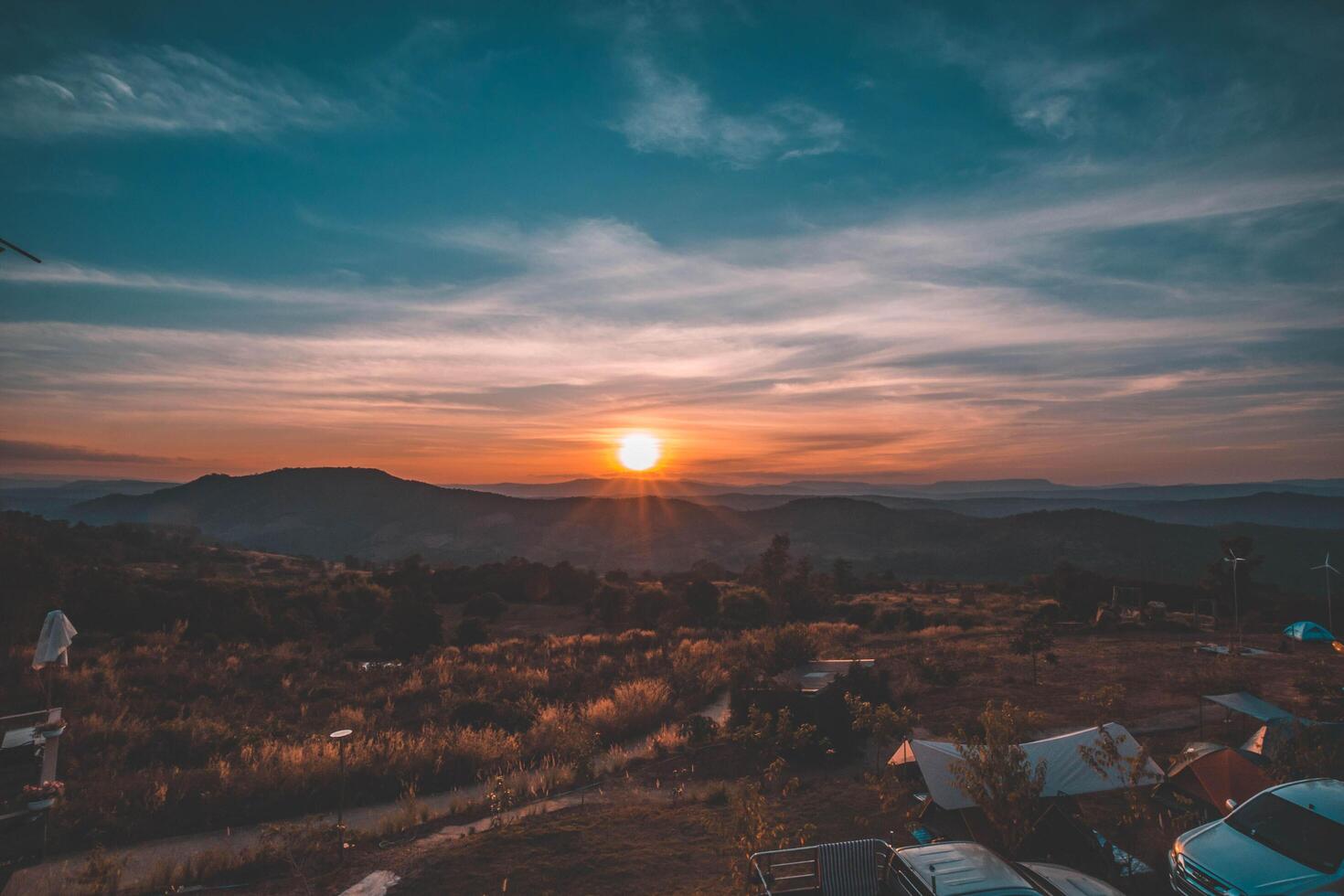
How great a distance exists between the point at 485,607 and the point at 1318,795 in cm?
3844

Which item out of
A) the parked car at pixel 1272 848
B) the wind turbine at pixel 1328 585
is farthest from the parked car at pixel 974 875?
the wind turbine at pixel 1328 585

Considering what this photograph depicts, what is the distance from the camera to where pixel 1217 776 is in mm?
11453

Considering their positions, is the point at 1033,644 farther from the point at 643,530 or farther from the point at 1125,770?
the point at 643,530

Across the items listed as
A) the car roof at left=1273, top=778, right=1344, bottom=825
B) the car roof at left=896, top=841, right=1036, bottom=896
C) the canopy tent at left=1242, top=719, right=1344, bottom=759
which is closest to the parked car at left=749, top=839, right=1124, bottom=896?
the car roof at left=896, top=841, right=1036, bottom=896

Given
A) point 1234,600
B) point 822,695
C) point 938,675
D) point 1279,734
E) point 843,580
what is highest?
point 1279,734

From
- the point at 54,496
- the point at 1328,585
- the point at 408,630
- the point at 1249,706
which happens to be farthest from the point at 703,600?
the point at 54,496

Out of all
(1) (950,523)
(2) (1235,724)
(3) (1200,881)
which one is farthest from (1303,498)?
(3) (1200,881)

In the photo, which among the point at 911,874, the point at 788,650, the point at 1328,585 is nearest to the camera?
the point at 911,874

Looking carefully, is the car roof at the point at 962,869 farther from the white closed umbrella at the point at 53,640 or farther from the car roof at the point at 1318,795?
the white closed umbrella at the point at 53,640

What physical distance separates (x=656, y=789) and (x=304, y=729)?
393 inches

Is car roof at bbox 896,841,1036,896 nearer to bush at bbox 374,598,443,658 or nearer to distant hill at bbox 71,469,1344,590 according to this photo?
bush at bbox 374,598,443,658

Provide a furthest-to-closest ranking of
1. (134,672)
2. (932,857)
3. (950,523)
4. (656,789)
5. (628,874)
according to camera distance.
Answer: (950,523)
(134,672)
(656,789)
(628,874)
(932,857)

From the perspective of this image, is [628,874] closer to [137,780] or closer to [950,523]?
[137,780]

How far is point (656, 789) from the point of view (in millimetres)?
13883
